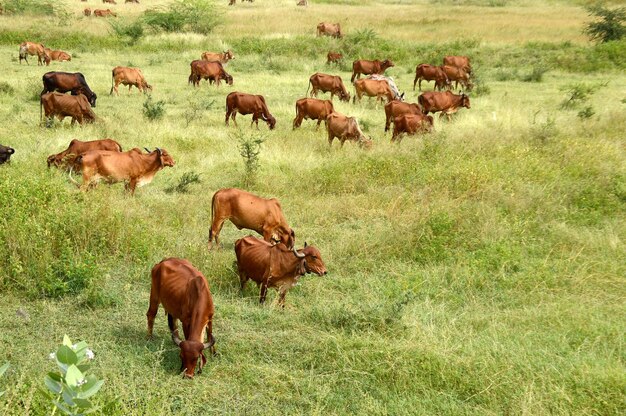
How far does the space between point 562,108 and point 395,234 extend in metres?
11.2

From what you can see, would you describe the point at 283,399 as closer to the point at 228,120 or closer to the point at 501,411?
the point at 501,411

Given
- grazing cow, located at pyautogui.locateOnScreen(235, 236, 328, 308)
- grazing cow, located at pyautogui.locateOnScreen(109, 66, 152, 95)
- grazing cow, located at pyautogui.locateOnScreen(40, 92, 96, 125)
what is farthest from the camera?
grazing cow, located at pyautogui.locateOnScreen(109, 66, 152, 95)

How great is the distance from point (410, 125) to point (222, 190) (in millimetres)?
6446

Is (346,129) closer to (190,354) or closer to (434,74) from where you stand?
(190,354)

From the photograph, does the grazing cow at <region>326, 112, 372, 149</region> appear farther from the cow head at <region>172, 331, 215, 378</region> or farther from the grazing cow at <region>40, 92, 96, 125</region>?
the cow head at <region>172, 331, 215, 378</region>

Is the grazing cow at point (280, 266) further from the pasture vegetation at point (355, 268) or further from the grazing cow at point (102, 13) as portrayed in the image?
the grazing cow at point (102, 13)

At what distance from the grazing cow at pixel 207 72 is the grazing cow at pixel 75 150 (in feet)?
36.0

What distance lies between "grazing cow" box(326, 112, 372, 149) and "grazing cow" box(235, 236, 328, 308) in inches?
270

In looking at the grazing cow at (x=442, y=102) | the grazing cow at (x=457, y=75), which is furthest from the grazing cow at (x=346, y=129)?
the grazing cow at (x=457, y=75)

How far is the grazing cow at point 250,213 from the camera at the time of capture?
8336 mm

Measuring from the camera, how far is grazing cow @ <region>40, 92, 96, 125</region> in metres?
14.2

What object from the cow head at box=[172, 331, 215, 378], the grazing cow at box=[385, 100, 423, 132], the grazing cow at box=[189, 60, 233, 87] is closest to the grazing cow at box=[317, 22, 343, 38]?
the grazing cow at box=[189, 60, 233, 87]

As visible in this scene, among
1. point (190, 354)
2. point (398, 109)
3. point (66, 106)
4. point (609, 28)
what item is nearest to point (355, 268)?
point (190, 354)

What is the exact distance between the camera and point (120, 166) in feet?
32.7
